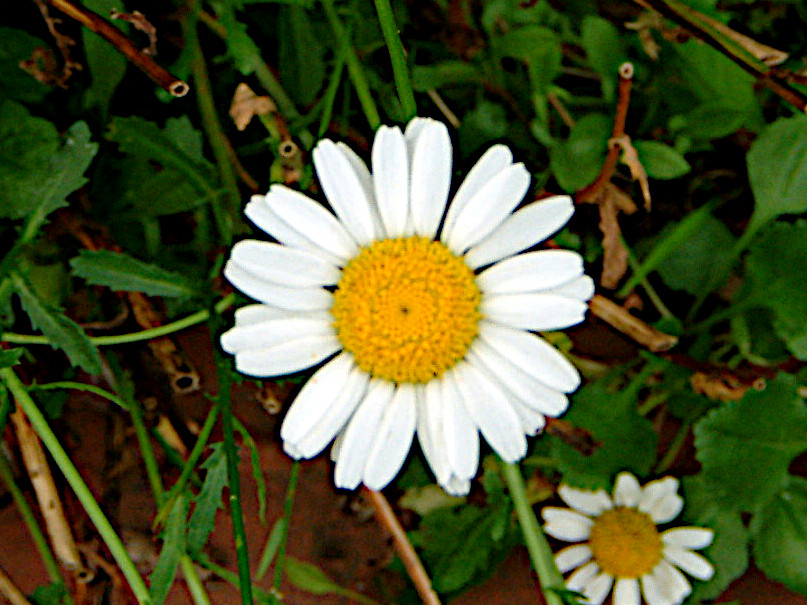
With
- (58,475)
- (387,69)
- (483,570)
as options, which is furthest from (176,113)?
(483,570)

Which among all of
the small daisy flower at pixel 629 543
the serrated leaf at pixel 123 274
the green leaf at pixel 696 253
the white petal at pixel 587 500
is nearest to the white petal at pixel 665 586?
the small daisy flower at pixel 629 543

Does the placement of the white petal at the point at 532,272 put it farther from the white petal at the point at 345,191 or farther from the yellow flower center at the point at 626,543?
the yellow flower center at the point at 626,543

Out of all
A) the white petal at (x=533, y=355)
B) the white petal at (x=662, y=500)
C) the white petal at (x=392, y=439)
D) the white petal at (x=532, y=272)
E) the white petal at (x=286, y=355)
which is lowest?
the white petal at (x=662, y=500)

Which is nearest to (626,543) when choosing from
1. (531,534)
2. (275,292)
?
(531,534)

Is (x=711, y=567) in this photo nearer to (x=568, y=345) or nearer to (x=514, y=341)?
(x=568, y=345)

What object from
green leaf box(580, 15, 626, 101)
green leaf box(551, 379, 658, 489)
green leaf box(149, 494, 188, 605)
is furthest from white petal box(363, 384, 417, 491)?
green leaf box(580, 15, 626, 101)

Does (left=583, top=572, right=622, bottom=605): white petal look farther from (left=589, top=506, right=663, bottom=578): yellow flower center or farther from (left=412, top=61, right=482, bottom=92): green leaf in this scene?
(left=412, top=61, right=482, bottom=92): green leaf
